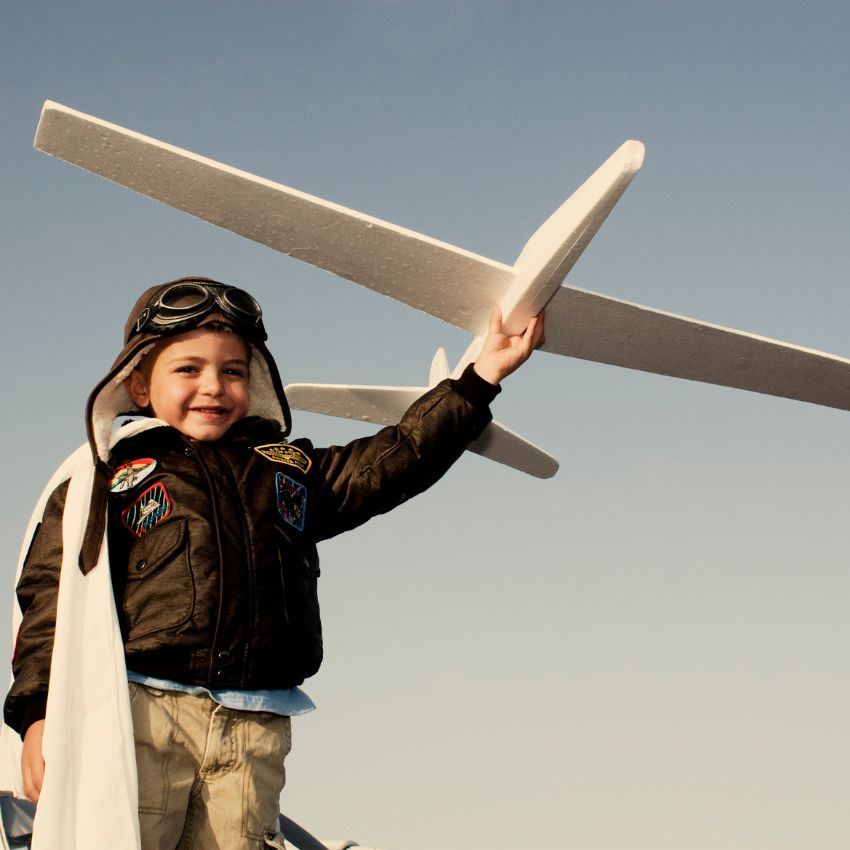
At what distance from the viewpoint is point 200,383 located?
3.90m

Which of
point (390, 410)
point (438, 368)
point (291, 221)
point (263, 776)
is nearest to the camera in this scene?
point (263, 776)

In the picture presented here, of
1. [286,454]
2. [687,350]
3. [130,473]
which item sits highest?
[687,350]

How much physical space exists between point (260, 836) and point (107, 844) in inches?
19.7

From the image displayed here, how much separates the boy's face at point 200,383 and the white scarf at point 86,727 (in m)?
0.53

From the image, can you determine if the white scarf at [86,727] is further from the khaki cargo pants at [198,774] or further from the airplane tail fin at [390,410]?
the airplane tail fin at [390,410]

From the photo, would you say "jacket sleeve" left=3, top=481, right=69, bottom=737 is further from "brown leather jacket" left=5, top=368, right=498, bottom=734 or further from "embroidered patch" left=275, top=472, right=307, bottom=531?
"embroidered patch" left=275, top=472, right=307, bottom=531

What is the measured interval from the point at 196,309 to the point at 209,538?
2.93 ft

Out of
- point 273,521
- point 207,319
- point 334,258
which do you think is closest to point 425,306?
point 334,258

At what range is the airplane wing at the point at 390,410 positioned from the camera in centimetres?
709

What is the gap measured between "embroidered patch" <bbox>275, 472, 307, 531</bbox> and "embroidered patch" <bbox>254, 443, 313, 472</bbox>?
8cm

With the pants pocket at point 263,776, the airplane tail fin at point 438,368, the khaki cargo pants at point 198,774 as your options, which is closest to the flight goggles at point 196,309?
the khaki cargo pants at point 198,774

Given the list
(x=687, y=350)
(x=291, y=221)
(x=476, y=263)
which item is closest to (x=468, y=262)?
(x=476, y=263)

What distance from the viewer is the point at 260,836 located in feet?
11.3

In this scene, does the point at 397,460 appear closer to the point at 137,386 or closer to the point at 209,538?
the point at 209,538
